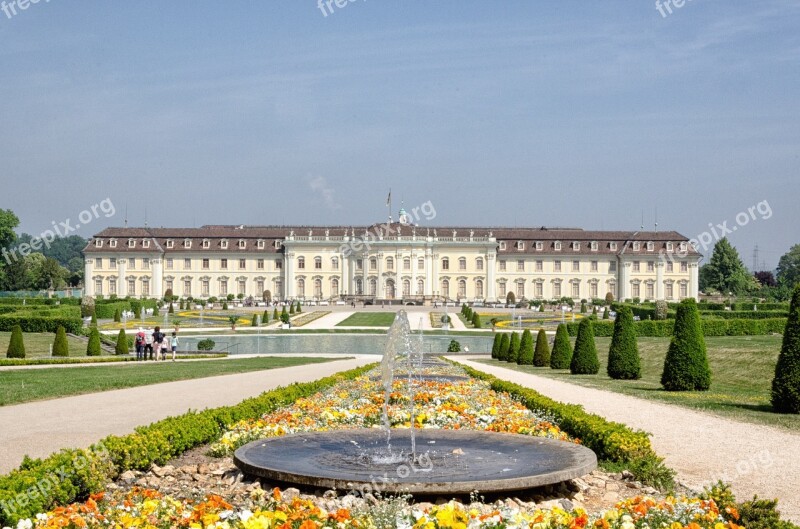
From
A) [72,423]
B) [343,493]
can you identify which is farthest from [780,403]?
[72,423]

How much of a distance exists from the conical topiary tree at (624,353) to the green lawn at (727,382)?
9.4 inches

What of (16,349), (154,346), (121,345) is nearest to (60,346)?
(16,349)

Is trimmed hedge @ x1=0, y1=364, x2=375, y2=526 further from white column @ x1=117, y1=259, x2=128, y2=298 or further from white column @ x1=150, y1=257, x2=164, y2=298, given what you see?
white column @ x1=117, y1=259, x2=128, y2=298

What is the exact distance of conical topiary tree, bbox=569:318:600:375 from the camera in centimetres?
1852

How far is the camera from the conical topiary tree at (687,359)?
44.5 ft

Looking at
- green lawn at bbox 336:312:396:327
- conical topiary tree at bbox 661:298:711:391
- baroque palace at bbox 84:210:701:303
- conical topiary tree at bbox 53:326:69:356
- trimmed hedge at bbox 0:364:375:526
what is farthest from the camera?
baroque palace at bbox 84:210:701:303

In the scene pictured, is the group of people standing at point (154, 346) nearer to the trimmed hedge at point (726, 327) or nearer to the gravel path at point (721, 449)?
the gravel path at point (721, 449)

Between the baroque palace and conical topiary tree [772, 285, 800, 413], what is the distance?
57.4m

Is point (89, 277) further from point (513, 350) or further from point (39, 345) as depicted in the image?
point (513, 350)

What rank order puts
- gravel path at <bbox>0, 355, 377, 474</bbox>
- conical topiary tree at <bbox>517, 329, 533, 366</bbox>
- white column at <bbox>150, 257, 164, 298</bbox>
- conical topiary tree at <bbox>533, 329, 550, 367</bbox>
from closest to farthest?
gravel path at <bbox>0, 355, 377, 474</bbox>
conical topiary tree at <bbox>533, 329, 550, 367</bbox>
conical topiary tree at <bbox>517, 329, 533, 366</bbox>
white column at <bbox>150, 257, 164, 298</bbox>

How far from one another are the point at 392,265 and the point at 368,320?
79.5ft

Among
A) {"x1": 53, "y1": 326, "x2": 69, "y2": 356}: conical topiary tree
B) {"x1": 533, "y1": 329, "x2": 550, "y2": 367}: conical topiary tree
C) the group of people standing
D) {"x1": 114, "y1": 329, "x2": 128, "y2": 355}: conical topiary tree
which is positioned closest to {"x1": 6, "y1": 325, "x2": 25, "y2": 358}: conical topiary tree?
{"x1": 53, "y1": 326, "x2": 69, "y2": 356}: conical topiary tree

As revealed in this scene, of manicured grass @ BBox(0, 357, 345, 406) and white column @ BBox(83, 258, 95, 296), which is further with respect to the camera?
white column @ BBox(83, 258, 95, 296)

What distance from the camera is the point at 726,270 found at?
247 feet
